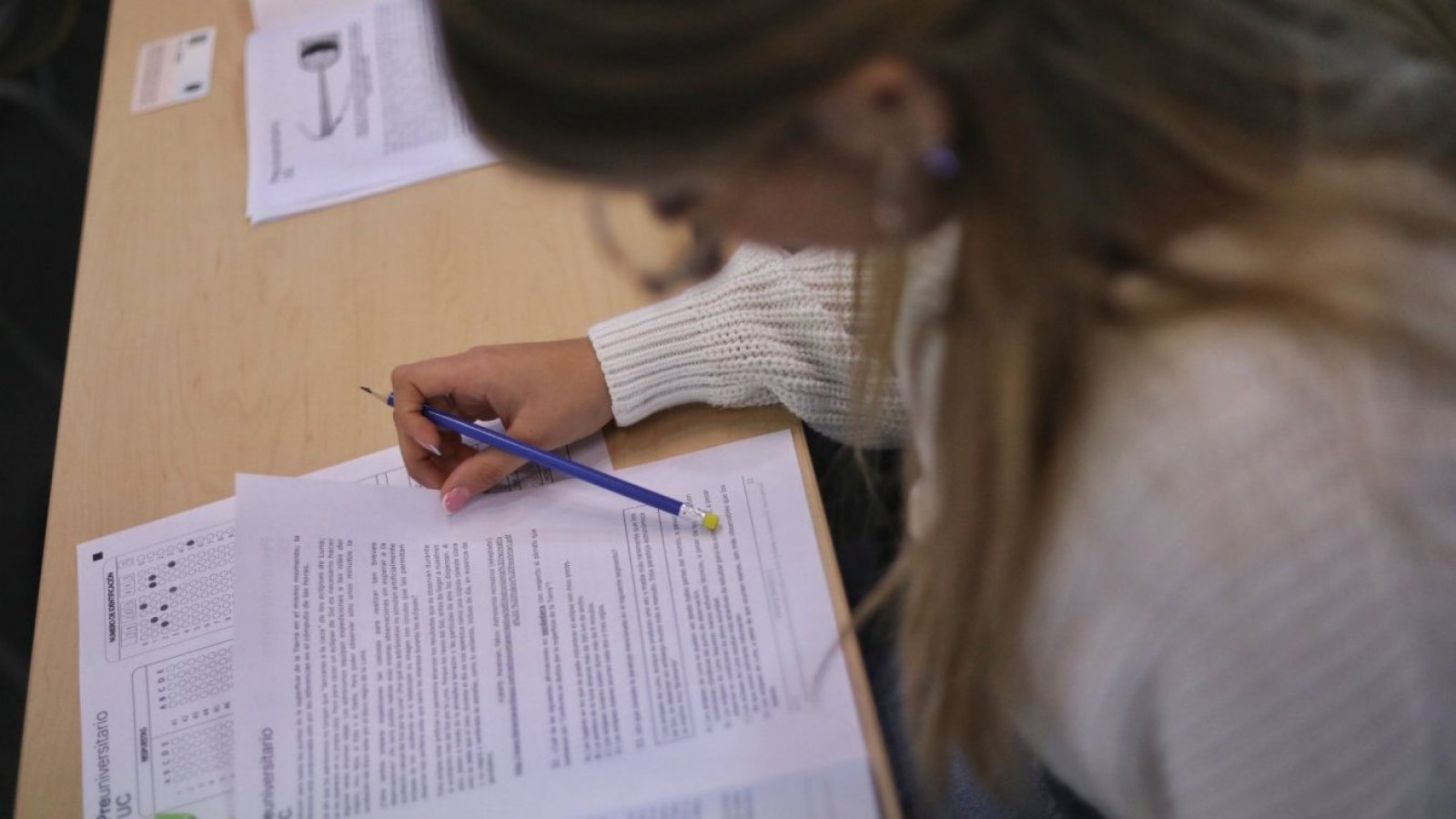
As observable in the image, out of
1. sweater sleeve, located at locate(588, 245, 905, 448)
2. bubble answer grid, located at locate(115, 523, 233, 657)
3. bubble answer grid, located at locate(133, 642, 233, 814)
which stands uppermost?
sweater sleeve, located at locate(588, 245, 905, 448)

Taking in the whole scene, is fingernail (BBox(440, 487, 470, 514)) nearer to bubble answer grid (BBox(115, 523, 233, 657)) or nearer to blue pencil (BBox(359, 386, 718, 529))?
blue pencil (BBox(359, 386, 718, 529))

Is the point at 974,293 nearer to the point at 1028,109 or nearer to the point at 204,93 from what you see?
the point at 1028,109

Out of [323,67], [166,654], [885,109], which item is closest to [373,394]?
[166,654]

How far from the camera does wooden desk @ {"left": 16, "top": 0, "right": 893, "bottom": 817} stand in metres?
0.74

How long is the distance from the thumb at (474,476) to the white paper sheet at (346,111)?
31 cm

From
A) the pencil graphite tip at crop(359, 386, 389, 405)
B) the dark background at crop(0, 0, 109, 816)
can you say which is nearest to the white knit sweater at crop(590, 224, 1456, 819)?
the pencil graphite tip at crop(359, 386, 389, 405)

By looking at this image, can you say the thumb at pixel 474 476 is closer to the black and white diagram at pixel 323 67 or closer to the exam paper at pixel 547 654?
the exam paper at pixel 547 654

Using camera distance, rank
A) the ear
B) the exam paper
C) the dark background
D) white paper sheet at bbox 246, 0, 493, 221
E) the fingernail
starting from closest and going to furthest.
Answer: the ear, the exam paper, the fingernail, white paper sheet at bbox 246, 0, 493, 221, the dark background

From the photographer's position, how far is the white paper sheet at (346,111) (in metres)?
0.89

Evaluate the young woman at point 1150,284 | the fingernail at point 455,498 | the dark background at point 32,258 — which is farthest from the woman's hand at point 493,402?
the dark background at point 32,258

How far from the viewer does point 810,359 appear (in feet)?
2.36

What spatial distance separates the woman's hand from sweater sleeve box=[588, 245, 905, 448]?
0.8 inches

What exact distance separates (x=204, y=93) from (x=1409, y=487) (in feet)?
3.33

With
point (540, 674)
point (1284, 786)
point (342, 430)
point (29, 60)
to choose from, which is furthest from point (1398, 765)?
point (29, 60)
